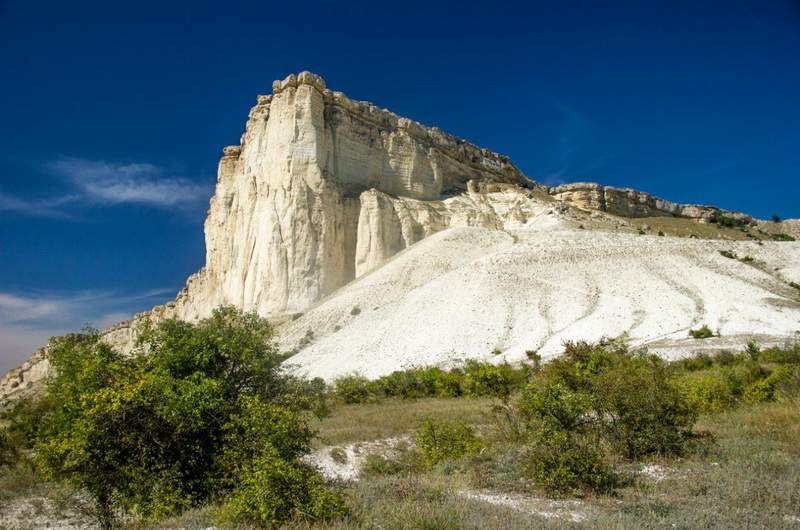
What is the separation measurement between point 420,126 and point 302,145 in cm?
1715

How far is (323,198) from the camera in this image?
50812 mm

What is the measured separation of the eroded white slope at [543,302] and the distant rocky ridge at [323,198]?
A: 19.0 ft

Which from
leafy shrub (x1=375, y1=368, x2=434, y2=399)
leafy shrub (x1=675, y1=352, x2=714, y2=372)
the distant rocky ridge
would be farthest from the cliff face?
leafy shrub (x1=675, y1=352, x2=714, y2=372)

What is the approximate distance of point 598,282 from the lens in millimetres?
36500

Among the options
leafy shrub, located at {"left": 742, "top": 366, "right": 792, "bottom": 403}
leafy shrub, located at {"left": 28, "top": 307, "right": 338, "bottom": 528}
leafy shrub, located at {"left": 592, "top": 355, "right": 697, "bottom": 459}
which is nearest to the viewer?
leafy shrub, located at {"left": 28, "top": 307, "right": 338, "bottom": 528}

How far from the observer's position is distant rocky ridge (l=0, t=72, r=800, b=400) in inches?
1918

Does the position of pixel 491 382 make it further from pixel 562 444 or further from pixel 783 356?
pixel 562 444

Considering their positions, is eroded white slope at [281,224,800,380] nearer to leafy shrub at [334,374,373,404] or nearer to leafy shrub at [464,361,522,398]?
leafy shrub at [334,374,373,404]

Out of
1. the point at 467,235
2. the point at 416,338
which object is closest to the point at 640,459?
the point at 416,338

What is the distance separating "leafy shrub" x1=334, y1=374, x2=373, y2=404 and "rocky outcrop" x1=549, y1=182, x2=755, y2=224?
59637mm

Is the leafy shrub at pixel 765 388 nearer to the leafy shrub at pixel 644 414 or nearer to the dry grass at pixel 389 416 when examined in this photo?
the leafy shrub at pixel 644 414

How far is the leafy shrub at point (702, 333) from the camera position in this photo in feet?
87.5

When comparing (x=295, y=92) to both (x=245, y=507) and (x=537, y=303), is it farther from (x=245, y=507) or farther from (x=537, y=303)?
(x=245, y=507)

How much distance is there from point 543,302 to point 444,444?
77.8 ft
